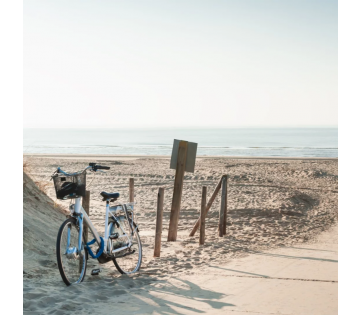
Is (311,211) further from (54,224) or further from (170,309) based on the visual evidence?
(170,309)

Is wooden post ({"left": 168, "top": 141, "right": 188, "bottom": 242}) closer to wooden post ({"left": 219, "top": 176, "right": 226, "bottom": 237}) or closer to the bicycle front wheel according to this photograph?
wooden post ({"left": 219, "top": 176, "right": 226, "bottom": 237})

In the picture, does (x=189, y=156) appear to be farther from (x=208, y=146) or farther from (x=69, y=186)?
(x=208, y=146)

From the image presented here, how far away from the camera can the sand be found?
548cm

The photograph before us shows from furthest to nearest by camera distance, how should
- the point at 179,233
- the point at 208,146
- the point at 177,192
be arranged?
the point at 208,146 < the point at 179,233 < the point at 177,192

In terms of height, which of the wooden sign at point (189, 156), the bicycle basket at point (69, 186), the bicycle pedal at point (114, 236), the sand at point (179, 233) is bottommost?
the sand at point (179, 233)

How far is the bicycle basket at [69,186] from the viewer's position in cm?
574

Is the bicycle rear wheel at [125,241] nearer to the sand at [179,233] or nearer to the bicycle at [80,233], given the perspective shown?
the bicycle at [80,233]

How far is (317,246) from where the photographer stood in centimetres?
896

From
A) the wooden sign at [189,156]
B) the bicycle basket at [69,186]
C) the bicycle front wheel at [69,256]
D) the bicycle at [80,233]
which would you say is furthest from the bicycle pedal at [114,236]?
the wooden sign at [189,156]

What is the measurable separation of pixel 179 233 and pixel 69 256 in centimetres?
494

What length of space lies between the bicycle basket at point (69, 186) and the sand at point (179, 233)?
3.77 feet

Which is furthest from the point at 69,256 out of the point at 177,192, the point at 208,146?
the point at 208,146

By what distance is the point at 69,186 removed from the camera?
5.76 meters

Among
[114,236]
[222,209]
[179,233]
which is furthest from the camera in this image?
[179,233]
